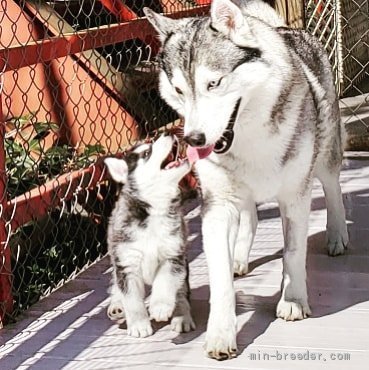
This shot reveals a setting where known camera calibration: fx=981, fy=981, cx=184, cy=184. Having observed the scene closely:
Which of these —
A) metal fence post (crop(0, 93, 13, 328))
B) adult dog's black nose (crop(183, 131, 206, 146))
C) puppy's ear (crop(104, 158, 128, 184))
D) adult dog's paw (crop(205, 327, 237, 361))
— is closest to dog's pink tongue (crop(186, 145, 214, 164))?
adult dog's black nose (crop(183, 131, 206, 146))

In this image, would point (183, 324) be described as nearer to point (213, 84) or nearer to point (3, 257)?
point (3, 257)

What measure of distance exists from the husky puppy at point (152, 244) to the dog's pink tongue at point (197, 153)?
193mm

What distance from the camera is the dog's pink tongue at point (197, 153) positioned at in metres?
3.50

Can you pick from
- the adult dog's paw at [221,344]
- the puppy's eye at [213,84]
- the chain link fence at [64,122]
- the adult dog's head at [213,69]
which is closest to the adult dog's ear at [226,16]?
the adult dog's head at [213,69]

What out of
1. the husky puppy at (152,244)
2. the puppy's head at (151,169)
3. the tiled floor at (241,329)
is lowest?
the tiled floor at (241,329)

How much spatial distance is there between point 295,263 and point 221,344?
519mm

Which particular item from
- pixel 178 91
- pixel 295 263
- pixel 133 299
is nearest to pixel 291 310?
pixel 295 263

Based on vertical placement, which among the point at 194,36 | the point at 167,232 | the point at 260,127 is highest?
the point at 194,36

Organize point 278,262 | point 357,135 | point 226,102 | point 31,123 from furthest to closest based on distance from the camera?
point 357,135 → point 31,123 → point 278,262 → point 226,102

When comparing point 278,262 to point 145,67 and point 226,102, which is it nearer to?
point 226,102

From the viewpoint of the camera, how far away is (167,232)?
12.4ft

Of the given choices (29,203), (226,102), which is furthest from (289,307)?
(29,203)

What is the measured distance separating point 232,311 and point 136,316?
1.29 ft

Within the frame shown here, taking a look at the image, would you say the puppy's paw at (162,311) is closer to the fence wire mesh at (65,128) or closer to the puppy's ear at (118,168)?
the puppy's ear at (118,168)
